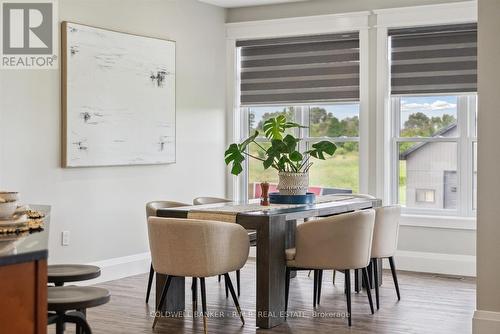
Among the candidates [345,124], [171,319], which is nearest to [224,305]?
[171,319]

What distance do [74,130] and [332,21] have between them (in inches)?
114

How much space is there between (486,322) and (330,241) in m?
1.10

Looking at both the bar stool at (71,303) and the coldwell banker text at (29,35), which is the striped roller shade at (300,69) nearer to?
the coldwell banker text at (29,35)

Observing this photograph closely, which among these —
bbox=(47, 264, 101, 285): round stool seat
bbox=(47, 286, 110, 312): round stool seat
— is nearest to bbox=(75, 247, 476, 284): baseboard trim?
bbox=(47, 264, 101, 285): round stool seat

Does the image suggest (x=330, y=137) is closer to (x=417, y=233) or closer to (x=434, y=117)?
(x=434, y=117)

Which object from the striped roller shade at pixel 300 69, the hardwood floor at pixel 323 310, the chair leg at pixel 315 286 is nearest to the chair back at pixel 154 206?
the hardwood floor at pixel 323 310

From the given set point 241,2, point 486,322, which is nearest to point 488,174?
point 486,322

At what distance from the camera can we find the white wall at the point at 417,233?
6.89 metres

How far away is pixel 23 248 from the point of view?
2.49 meters

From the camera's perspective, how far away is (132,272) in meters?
6.80

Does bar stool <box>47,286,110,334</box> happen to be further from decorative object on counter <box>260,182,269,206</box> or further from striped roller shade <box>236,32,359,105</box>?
striped roller shade <box>236,32,359,105</box>

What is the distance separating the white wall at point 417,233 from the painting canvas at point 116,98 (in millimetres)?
1806

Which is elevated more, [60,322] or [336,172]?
[336,172]

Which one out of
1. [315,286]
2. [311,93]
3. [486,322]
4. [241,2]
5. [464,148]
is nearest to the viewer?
[486,322]
